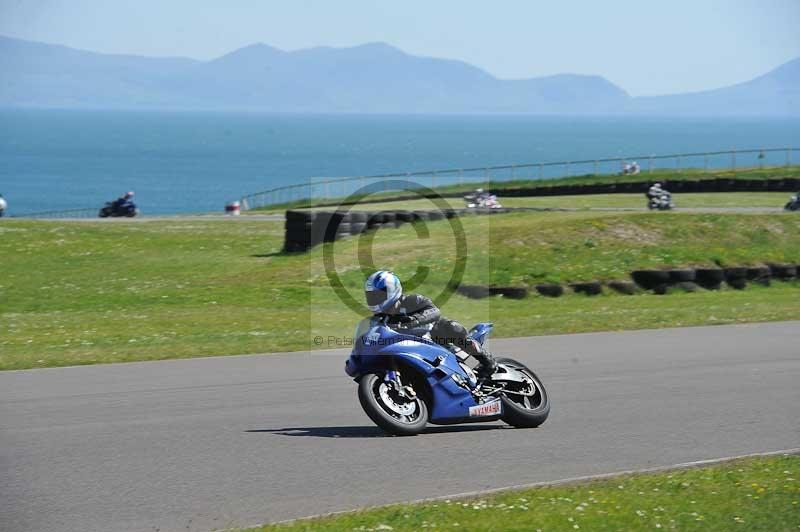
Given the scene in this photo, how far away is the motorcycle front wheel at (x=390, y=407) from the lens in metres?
9.68

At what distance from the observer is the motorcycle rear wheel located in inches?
407

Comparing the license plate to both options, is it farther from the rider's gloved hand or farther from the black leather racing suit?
the rider's gloved hand

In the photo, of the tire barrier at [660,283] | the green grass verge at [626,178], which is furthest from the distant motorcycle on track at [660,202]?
the tire barrier at [660,283]

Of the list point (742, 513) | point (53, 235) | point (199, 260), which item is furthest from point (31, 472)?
point (53, 235)

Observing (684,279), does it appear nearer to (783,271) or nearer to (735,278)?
(735,278)

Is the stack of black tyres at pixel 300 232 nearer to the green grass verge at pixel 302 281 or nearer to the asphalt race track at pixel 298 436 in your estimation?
the green grass verge at pixel 302 281

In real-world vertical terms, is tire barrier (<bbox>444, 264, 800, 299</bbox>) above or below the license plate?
below

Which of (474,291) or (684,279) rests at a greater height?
(684,279)

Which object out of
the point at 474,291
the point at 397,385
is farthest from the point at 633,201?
the point at 397,385

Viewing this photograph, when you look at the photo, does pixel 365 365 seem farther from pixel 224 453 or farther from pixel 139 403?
pixel 139 403

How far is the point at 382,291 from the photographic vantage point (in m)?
9.80

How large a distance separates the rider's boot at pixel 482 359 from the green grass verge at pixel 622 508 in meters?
2.25

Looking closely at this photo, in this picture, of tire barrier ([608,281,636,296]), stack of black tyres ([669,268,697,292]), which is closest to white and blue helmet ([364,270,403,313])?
tire barrier ([608,281,636,296])

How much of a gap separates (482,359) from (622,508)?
3.07 meters
